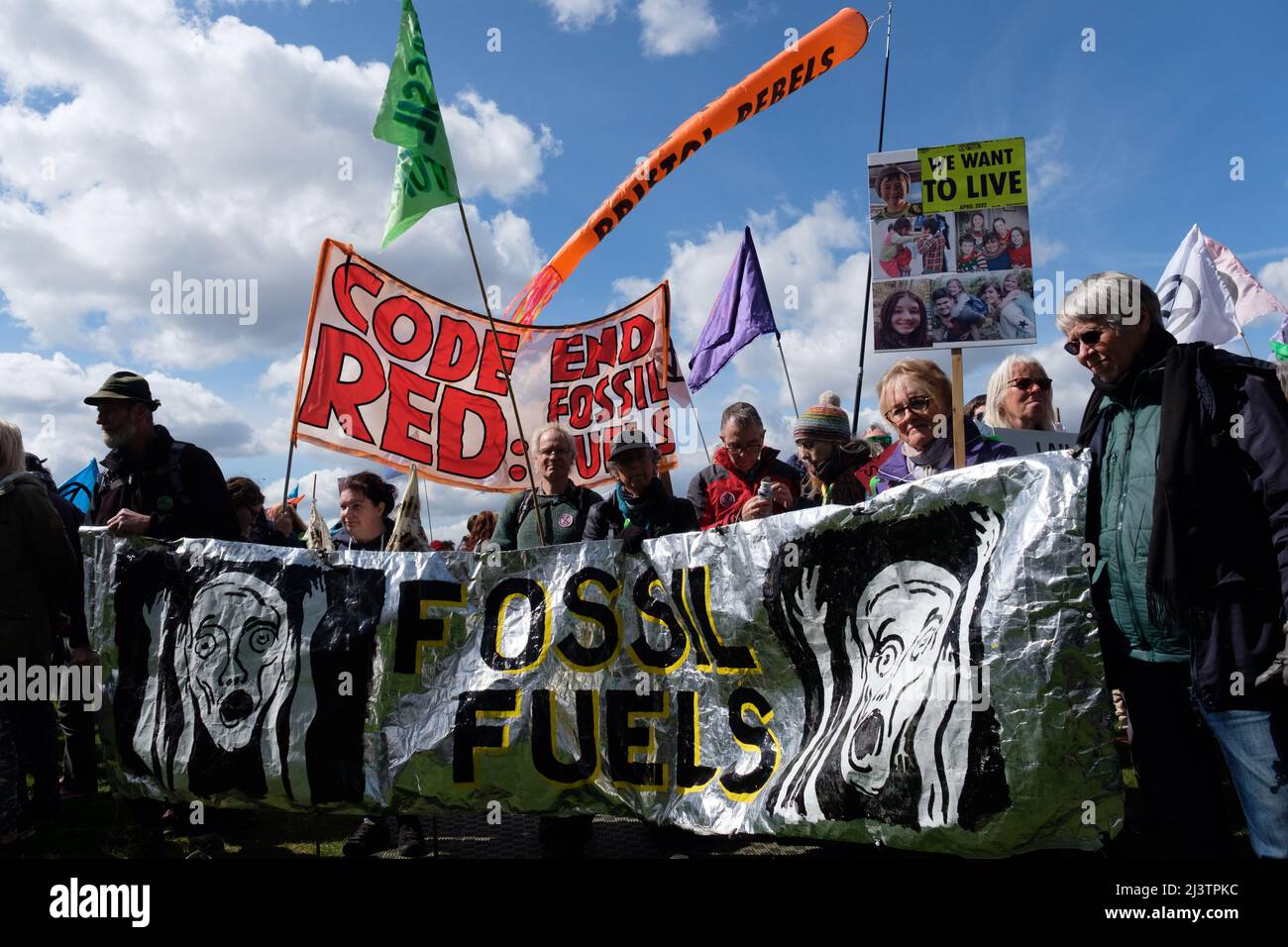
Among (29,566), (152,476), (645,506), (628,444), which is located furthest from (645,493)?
(29,566)

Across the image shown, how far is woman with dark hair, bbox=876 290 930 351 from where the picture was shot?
3.35 m

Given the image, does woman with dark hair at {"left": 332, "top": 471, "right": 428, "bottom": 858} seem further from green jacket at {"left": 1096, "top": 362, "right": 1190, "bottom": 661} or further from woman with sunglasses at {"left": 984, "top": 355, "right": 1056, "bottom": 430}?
woman with sunglasses at {"left": 984, "top": 355, "right": 1056, "bottom": 430}

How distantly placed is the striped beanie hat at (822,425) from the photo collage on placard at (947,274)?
540mm

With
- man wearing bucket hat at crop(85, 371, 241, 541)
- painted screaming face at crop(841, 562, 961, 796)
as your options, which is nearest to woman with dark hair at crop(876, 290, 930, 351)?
painted screaming face at crop(841, 562, 961, 796)

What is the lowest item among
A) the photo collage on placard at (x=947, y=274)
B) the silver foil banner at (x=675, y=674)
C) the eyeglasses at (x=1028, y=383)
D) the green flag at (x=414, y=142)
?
the silver foil banner at (x=675, y=674)

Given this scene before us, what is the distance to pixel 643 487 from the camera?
12.7ft

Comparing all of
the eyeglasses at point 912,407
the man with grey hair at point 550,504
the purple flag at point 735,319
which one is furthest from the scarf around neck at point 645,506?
the purple flag at point 735,319

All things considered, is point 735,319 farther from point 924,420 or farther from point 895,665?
point 895,665

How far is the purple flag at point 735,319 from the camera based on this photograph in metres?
8.36

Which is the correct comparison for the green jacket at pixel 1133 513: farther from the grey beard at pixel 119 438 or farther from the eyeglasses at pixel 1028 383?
the grey beard at pixel 119 438
